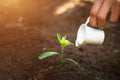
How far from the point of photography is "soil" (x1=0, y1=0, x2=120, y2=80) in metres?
2.52

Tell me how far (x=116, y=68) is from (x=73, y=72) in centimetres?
37

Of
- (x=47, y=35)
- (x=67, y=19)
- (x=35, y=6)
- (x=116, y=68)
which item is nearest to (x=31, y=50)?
(x=47, y=35)

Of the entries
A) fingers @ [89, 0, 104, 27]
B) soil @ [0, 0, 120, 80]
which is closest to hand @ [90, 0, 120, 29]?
fingers @ [89, 0, 104, 27]

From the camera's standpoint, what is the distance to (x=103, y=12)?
220 cm

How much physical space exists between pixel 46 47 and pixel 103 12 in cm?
86

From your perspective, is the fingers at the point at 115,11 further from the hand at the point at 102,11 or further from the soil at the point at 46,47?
the soil at the point at 46,47

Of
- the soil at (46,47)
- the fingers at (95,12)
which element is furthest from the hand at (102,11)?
the soil at (46,47)

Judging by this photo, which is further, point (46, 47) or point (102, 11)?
point (46, 47)

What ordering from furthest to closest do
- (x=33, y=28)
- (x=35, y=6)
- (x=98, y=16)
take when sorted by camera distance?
1. (x=35, y=6)
2. (x=33, y=28)
3. (x=98, y=16)

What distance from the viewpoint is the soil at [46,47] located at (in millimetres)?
2520

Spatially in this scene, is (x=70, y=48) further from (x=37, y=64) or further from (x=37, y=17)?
(x=37, y=17)

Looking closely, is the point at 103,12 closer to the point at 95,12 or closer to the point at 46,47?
the point at 95,12

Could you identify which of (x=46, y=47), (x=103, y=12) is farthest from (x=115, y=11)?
(x=46, y=47)

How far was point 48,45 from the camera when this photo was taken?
9.70ft
